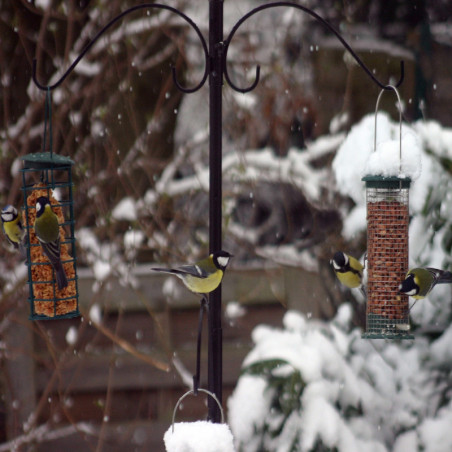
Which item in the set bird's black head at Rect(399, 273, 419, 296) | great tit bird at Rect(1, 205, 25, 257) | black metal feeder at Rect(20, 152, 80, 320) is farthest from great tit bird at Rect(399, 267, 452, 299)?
great tit bird at Rect(1, 205, 25, 257)

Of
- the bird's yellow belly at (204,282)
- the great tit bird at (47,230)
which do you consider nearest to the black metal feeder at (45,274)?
the great tit bird at (47,230)

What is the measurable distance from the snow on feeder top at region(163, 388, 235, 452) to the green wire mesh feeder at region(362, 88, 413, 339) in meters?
0.78

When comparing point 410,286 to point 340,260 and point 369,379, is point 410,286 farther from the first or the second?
point 369,379

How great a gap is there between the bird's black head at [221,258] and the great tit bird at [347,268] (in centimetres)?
57

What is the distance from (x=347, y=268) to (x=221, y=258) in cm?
65

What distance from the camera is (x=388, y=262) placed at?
210 cm

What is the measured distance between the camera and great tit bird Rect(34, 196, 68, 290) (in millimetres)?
1886

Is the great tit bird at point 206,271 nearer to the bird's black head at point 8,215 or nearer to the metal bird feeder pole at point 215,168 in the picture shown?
the metal bird feeder pole at point 215,168

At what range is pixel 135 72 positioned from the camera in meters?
4.14

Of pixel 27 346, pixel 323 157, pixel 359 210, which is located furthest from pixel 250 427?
pixel 27 346

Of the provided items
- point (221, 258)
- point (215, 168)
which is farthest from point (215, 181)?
point (221, 258)

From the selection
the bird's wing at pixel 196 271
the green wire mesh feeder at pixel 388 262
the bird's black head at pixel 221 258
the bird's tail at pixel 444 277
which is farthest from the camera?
the green wire mesh feeder at pixel 388 262

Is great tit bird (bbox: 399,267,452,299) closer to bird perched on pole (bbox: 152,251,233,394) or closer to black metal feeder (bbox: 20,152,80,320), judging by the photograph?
bird perched on pole (bbox: 152,251,233,394)

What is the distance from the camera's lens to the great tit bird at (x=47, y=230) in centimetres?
189
